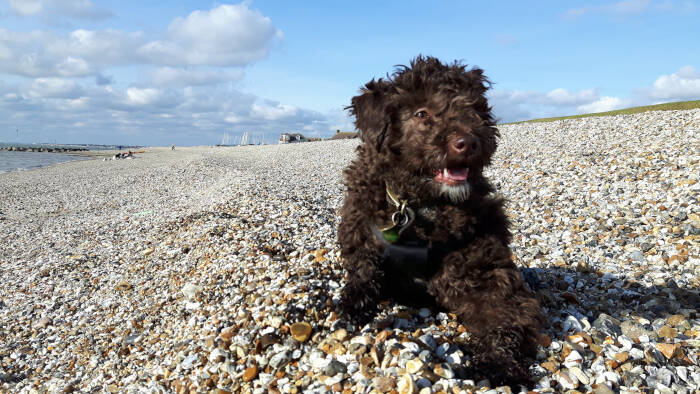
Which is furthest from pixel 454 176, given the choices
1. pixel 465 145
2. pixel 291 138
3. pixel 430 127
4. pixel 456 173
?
pixel 291 138

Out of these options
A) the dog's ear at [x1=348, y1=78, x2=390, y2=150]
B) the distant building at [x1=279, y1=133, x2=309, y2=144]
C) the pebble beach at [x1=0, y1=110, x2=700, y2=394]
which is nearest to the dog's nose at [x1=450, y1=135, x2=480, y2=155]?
the dog's ear at [x1=348, y1=78, x2=390, y2=150]

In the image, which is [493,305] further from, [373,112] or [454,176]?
[373,112]

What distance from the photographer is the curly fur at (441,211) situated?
10.4 feet

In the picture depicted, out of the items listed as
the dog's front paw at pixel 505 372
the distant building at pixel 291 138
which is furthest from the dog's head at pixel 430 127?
the distant building at pixel 291 138

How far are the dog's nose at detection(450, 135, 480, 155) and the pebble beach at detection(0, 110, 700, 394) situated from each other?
1683 millimetres

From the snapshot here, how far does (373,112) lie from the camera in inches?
139

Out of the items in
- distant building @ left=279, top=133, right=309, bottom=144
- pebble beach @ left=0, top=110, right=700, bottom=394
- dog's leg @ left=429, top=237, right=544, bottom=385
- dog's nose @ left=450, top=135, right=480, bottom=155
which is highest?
distant building @ left=279, top=133, right=309, bottom=144

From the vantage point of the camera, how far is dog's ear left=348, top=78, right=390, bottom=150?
3.48 meters

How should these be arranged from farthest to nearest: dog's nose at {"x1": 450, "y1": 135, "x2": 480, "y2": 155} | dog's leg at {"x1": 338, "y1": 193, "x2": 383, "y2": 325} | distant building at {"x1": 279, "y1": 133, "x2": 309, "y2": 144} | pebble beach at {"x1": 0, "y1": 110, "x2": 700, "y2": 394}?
distant building at {"x1": 279, "y1": 133, "x2": 309, "y2": 144} < dog's leg at {"x1": 338, "y1": 193, "x2": 383, "y2": 325} < pebble beach at {"x1": 0, "y1": 110, "x2": 700, "y2": 394} < dog's nose at {"x1": 450, "y1": 135, "x2": 480, "y2": 155}

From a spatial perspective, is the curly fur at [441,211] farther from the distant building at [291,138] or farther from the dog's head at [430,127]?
the distant building at [291,138]

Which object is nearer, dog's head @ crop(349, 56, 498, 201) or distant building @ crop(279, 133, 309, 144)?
dog's head @ crop(349, 56, 498, 201)

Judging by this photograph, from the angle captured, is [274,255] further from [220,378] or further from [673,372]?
[673,372]

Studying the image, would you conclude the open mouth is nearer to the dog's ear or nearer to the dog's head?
the dog's head

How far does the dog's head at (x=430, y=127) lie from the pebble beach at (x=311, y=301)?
145 cm
